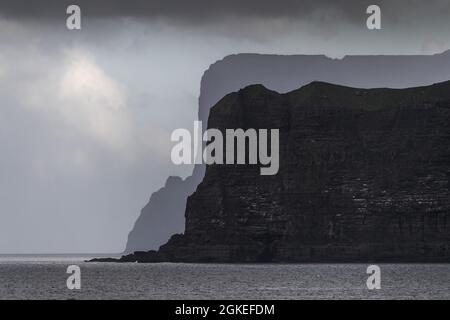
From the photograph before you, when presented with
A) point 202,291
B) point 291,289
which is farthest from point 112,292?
point 291,289

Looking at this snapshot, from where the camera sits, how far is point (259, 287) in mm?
149500
